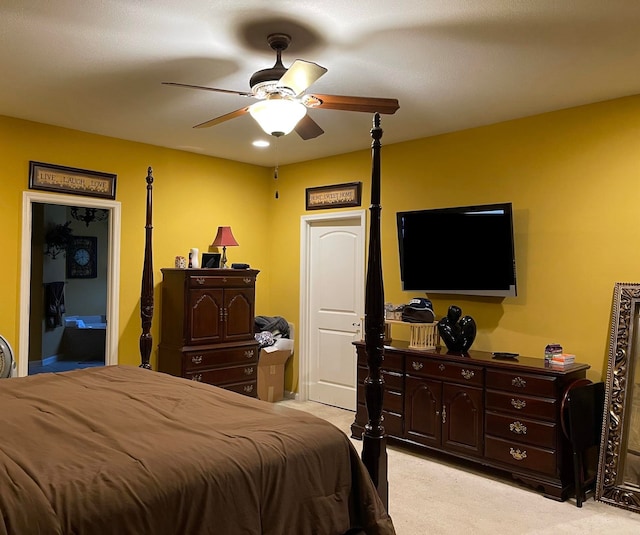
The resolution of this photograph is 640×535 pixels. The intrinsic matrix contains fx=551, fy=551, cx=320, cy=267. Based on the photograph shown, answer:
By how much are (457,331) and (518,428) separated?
32.6 inches

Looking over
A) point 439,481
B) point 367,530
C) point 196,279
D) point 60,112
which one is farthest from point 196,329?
point 367,530

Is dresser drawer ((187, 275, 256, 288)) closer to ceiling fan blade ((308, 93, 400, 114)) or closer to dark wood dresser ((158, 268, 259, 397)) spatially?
dark wood dresser ((158, 268, 259, 397))

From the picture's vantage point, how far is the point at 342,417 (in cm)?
531

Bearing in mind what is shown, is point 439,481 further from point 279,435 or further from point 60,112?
point 60,112

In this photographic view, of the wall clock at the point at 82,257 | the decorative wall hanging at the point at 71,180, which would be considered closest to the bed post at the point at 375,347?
the decorative wall hanging at the point at 71,180

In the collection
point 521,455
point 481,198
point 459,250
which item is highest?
point 481,198

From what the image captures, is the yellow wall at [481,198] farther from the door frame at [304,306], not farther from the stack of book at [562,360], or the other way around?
the stack of book at [562,360]

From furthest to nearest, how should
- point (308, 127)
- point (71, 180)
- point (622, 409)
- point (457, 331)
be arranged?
point (71, 180) → point (457, 331) → point (622, 409) → point (308, 127)

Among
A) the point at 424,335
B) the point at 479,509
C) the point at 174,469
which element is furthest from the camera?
the point at 424,335

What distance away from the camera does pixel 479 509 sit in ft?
10.9

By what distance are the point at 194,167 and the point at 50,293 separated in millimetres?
3468

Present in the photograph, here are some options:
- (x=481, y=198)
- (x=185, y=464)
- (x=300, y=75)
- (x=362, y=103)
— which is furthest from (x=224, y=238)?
(x=185, y=464)

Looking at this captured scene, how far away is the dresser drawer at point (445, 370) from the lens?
3914 mm

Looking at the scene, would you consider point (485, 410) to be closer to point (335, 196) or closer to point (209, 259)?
point (335, 196)
